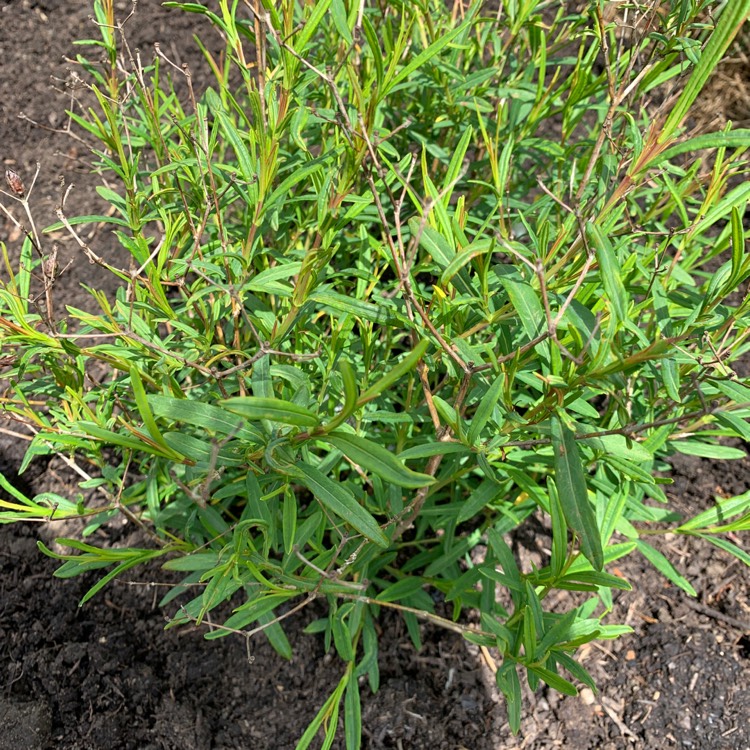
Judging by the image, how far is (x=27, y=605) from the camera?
185 cm

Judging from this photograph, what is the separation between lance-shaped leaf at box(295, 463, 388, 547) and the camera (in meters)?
1.00

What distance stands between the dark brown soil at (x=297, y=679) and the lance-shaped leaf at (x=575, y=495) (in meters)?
1.06

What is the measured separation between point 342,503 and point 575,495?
329mm

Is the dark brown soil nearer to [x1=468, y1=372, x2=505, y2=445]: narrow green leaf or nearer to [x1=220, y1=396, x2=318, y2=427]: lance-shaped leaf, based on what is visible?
[x1=468, y1=372, x2=505, y2=445]: narrow green leaf

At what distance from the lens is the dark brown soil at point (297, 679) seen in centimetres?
173

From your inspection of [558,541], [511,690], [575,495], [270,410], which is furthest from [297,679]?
[270,410]

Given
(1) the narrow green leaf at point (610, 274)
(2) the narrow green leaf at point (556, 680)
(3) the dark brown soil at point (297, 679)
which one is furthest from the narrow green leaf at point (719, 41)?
(3) the dark brown soil at point (297, 679)

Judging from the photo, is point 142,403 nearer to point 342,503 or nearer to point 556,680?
point 342,503

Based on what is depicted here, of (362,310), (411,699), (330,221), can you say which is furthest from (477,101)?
(411,699)

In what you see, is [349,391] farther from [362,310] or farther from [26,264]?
[26,264]

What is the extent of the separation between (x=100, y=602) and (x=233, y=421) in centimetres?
115

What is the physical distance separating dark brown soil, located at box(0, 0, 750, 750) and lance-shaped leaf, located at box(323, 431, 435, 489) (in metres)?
1.09

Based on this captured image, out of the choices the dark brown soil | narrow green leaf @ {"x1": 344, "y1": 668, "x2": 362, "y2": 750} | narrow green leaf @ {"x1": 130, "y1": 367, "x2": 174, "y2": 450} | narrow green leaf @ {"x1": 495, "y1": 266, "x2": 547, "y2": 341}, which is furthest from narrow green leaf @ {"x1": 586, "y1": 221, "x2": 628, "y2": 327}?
the dark brown soil

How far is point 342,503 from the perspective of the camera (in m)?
1.00
